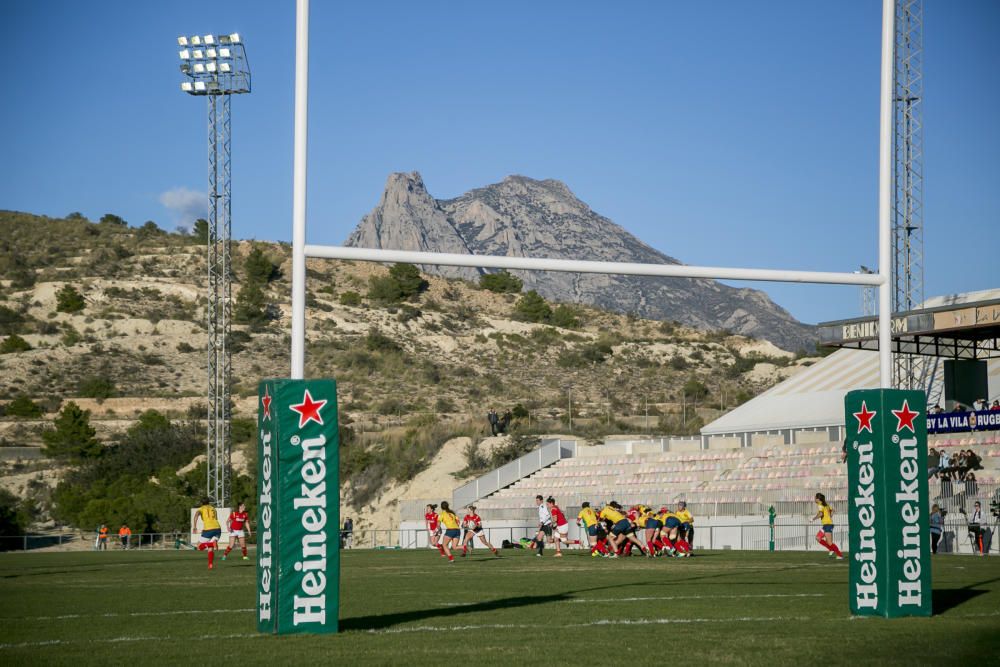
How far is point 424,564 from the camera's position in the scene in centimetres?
2822

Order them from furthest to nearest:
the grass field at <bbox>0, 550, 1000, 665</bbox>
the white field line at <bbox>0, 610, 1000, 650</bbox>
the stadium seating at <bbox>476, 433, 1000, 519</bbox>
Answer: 1. the stadium seating at <bbox>476, 433, 1000, 519</bbox>
2. the white field line at <bbox>0, 610, 1000, 650</bbox>
3. the grass field at <bbox>0, 550, 1000, 665</bbox>

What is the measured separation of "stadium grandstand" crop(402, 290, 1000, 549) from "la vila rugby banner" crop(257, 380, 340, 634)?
2406 centimetres

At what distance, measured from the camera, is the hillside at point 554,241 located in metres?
76.4

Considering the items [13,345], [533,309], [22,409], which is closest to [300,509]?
[22,409]

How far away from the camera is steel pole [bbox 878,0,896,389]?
45.1 feet

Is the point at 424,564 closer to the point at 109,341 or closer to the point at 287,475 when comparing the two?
the point at 287,475

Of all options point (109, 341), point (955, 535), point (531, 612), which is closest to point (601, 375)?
point (109, 341)

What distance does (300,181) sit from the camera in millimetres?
12398

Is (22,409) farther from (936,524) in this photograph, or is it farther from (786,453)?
(936,524)

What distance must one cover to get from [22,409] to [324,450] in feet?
204

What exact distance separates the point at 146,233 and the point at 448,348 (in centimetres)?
3393

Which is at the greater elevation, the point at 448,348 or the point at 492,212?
the point at 492,212

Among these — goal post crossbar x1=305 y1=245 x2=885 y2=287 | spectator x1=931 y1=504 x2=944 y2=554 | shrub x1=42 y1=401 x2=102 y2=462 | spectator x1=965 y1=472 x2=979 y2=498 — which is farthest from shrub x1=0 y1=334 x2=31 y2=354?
goal post crossbar x1=305 y1=245 x2=885 y2=287

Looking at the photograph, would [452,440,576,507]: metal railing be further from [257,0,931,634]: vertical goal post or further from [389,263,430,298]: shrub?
[389,263,430,298]: shrub
